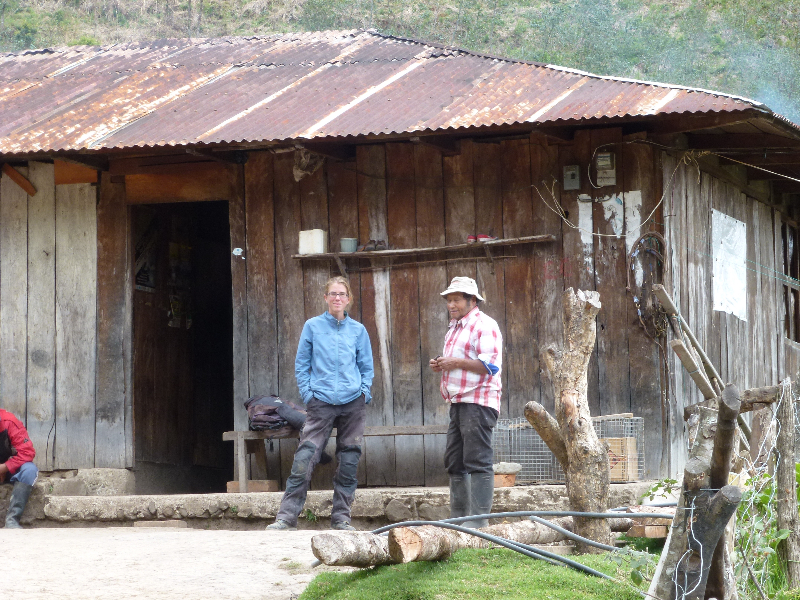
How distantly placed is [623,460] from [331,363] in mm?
2431

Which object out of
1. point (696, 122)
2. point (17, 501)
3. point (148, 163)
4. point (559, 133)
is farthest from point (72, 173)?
point (696, 122)

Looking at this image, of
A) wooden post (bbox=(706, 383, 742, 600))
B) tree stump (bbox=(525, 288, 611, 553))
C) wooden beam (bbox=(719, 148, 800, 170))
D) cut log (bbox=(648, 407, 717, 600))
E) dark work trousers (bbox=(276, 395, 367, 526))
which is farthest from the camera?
wooden beam (bbox=(719, 148, 800, 170))

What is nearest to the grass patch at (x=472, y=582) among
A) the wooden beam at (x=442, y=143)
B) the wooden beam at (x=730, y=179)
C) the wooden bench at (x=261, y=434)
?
the wooden bench at (x=261, y=434)

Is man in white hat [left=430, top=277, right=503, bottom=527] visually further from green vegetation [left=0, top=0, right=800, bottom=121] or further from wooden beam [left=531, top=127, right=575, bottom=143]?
green vegetation [left=0, top=0, right=800, bottom=121]

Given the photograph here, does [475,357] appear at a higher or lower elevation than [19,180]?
lower

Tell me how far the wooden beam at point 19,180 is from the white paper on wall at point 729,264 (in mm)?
6317

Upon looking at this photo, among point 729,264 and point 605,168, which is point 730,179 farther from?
point 605,168

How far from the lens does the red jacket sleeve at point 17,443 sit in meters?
9.09

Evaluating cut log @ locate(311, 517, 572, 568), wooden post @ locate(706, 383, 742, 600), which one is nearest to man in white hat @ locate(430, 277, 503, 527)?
cut log @ locate(311, 517, 572, 568)

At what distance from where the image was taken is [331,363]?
7.67 meters

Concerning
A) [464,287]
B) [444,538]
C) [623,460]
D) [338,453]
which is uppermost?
[464,287]

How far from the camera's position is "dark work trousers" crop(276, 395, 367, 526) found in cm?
755

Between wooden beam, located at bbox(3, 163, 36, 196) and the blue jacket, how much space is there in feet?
12.3

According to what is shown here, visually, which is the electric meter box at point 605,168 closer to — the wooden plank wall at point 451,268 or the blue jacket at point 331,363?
the wooden plank wall at point 451,268
